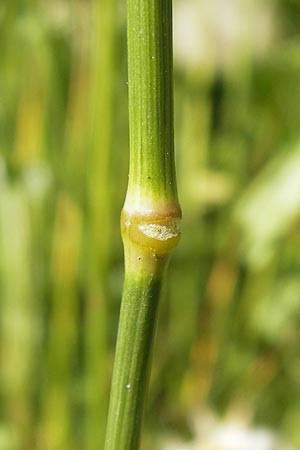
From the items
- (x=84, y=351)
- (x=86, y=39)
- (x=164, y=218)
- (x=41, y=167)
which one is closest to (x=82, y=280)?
(x=84, y=351)

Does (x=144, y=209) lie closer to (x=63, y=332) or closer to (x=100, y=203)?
(x=100, y=203)

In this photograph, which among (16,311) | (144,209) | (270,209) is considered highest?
(144,209)

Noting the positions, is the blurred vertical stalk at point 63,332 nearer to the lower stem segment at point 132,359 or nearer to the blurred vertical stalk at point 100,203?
the blurred vertical stalk at point 100,203

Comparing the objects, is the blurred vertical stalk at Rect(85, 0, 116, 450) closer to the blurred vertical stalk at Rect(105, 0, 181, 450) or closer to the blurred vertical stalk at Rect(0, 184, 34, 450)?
Result: the blurred vertical stalk at Rect(0, 184, 34, 450)

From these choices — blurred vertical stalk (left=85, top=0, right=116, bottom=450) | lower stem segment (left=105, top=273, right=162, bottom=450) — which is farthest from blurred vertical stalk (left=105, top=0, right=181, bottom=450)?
blurred vertical stalk (left=85, top=0, right=116, bottom=450)

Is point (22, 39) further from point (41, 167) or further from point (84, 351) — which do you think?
point (84, 351)

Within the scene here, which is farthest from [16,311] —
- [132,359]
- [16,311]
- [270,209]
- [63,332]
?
[132,359]

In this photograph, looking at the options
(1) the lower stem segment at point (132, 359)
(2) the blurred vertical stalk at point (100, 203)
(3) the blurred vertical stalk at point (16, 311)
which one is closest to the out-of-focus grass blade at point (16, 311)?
(3) the blurred vertical stalk at point (16, 311)
